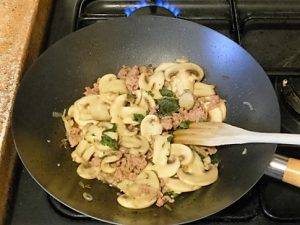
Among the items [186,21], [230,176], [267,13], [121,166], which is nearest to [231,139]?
[230,176]

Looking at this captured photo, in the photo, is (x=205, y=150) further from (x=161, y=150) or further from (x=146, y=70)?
(x=146, y=70)

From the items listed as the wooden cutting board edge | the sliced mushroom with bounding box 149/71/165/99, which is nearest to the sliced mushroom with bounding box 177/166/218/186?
the sliced mushroom with bounding box 149/71/165/99

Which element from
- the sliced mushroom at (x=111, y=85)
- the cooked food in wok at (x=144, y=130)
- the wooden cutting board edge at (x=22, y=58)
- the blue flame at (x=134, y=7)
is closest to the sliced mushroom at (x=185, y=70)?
the cooked food in wok at (x=144, y=130)

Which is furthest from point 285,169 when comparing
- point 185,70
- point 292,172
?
point 185,70

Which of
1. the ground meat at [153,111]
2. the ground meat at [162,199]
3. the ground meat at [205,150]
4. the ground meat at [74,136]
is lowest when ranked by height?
the ground meat at [162,199]

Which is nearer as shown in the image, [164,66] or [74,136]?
[74,136]

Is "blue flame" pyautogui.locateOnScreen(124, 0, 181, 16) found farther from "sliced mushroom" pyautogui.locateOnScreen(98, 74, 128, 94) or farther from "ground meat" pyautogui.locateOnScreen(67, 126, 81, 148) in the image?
"ground meat" pyautogui.locateOnScreen(67, 126, 81, 148)

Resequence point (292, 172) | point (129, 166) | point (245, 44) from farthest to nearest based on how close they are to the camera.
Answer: point (245, 44)
point (129, 166)
point (292, 172)

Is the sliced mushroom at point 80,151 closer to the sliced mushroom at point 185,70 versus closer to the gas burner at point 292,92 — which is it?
the sliced mushroom at point 185,70
